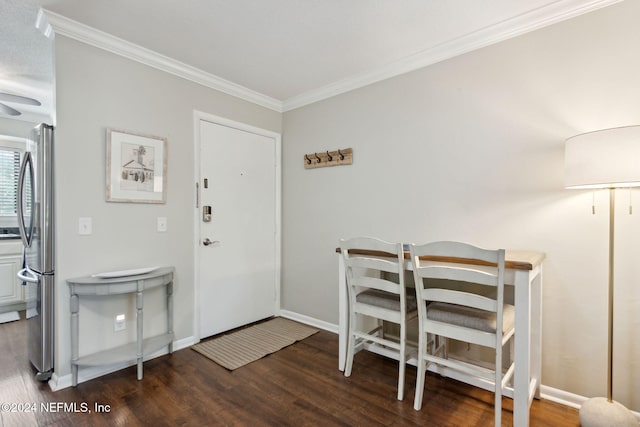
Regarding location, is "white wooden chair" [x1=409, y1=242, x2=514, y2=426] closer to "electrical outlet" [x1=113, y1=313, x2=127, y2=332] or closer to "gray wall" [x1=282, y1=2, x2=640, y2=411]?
"gray wall" [x1=282, y1=2, x2=640, y2=411]

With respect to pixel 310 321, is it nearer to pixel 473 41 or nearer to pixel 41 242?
pixel 41 242

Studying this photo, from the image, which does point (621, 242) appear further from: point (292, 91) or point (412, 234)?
point (292, 91)

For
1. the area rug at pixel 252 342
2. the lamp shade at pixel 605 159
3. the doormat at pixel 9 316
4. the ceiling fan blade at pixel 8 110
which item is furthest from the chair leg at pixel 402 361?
the ceiling fan blade at pixel 8 110

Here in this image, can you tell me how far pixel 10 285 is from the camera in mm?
3590

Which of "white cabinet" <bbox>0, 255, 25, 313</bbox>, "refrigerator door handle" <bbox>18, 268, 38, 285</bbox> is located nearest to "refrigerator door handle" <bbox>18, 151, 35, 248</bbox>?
"refrigerator door handle" <bbox>18, 268, 38, 285</bbox>

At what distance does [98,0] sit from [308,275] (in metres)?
2.71

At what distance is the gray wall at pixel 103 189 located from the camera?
6.89ft

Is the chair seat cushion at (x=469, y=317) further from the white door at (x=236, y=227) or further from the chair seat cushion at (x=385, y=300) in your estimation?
the white door at (x=236, y=227)

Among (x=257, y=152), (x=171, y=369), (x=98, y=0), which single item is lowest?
(x=171, y=369)

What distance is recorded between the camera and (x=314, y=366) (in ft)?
7.86

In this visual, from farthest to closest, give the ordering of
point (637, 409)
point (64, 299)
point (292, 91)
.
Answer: point (292, 91), point (64, 299), point (637, 409)

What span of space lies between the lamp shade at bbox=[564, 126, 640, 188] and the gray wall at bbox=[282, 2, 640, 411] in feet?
1.07

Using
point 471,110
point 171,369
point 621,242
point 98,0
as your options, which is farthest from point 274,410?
point 98,0

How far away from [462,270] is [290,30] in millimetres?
1928
